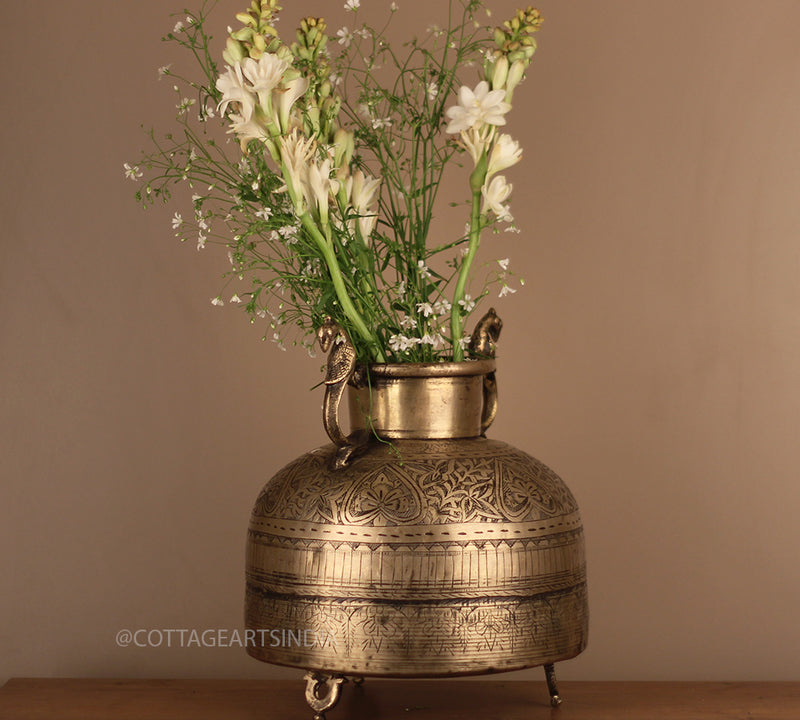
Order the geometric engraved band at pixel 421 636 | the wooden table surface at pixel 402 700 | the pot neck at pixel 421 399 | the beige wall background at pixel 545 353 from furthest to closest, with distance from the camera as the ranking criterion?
1. the beige wall background at pixel 545 353
2. the wooden table surface at pixel 402 700
3. the pot neck at pixel 421 399
4. the geometric engraved band at pixel 421 636

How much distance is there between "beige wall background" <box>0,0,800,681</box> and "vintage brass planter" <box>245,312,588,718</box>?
0.44 meters

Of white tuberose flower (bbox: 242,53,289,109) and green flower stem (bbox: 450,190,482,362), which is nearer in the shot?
white tuberose flower (bbox: 242,53,289,109)

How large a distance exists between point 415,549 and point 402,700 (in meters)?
0.36

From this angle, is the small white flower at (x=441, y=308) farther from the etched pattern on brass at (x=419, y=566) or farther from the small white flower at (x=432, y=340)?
the etched pattern on brass at (x=419, y=566)

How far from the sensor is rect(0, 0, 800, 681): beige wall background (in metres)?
1.60

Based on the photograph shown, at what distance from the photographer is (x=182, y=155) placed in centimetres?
158

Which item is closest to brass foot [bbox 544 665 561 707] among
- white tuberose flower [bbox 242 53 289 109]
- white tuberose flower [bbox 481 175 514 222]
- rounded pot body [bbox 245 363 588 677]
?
rounded pot body [bbox 245 363 588 677]

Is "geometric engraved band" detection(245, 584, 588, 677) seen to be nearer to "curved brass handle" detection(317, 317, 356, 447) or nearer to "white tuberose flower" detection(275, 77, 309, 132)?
"curved brass handle" detection(317, 317, 356, 447)

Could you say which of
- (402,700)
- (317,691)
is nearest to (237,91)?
(317,691)

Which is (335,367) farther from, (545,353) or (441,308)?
(545,353)

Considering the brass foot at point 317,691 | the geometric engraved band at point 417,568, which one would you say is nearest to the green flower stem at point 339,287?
the geometric engraved band at point 417,568

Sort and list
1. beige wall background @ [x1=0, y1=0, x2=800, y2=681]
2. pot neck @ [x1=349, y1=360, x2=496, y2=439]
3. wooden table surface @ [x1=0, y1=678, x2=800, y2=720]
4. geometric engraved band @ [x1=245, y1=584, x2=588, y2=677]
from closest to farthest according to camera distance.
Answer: geometric engraved band @ [x1=245, y1=584, x2=588, y2=677] → pot neck @ [x1=349, y1=360, x2=496, y2=439] → wooden table surface @ [x1=0, y1=678, x2=800, y2=720] → beige wall background @ [x1=0, y1=0, x2=800, y2=681]

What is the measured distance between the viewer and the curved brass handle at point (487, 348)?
1281mm

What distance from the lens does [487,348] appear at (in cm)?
129
